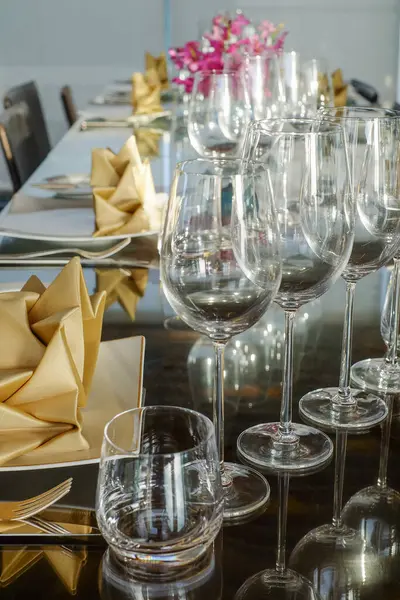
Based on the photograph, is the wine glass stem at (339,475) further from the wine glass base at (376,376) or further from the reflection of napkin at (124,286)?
the reflection of napkin at (124,286)

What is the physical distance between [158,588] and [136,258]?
0.74 metres

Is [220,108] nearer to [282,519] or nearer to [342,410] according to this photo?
[342,410]

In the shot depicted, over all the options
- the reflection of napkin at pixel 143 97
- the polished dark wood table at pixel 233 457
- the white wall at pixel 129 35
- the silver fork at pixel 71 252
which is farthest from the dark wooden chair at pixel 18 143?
the white wall at pixel 129 35

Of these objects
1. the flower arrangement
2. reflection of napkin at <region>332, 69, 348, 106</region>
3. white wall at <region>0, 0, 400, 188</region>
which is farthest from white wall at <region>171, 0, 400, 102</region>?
the flower arrangement

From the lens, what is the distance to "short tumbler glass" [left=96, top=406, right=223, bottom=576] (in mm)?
502

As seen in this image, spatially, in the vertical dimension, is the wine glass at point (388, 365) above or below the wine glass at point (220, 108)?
below

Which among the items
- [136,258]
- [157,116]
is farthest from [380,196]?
[157,116]

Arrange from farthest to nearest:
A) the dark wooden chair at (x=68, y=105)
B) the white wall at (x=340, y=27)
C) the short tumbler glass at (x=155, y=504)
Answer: the white wall at (x=340, y=27) < the dark wooden chair at (x=68, y=105) < the short tumbler glass at (x=155, y=504)

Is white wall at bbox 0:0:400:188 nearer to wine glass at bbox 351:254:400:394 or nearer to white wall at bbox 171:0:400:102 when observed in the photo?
white wall at bbox 171:0:400:102

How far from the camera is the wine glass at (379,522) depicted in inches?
21.3

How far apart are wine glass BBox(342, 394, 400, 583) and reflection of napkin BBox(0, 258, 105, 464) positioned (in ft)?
0.65

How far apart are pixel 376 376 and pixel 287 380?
0.18 meters

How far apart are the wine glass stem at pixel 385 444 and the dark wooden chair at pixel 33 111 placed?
A: 232 cm

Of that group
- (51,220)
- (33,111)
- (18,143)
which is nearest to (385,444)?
(51,220)
